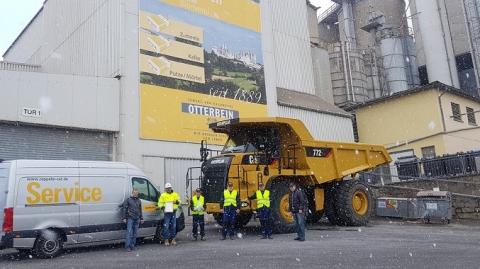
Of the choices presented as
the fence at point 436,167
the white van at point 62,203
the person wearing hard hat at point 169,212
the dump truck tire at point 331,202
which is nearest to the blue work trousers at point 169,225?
the person wearing hard hat at point 169,212

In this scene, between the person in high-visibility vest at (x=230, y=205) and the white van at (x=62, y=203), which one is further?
the person in high-visibility vest at (x=230, y=205)

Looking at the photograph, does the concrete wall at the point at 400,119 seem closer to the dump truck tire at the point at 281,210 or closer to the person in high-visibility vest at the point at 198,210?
the dump truck tire at the point at 281,210

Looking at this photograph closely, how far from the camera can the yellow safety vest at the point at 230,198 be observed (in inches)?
427

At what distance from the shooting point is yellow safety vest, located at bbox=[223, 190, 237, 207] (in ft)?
35.6

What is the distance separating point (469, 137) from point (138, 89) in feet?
62.2

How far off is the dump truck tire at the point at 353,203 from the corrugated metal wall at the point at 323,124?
28.4ft

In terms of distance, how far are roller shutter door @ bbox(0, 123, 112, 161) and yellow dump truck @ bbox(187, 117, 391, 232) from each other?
5525 millimetres

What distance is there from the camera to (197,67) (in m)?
18.7

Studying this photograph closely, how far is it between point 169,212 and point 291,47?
17.6 metres

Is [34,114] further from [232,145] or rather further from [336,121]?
[336,121]

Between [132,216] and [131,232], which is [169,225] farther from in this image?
[132,216]

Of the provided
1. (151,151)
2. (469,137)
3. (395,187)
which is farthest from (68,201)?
(469,137)

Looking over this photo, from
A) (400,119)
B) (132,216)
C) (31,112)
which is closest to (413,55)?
(400,119)

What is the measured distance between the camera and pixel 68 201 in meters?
9.16
